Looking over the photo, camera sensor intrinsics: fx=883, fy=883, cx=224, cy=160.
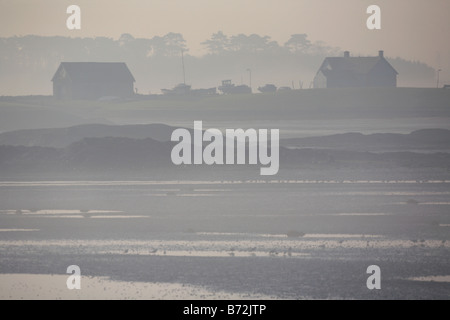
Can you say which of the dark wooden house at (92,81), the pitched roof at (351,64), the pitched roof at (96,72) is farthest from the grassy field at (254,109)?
the pitched roof at (351,64)

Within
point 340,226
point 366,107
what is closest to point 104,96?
point 366,107

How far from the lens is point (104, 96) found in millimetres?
107750

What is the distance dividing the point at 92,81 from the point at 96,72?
74.0 inches

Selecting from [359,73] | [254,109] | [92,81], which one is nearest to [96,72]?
[92,81]

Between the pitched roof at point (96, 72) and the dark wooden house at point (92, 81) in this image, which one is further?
the pitched roof at point (96, 72)

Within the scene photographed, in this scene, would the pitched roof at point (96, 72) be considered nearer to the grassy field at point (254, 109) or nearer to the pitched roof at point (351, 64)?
the grassy field at point (254, 109)

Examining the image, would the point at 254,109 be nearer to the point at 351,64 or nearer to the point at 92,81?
the point at 92,81

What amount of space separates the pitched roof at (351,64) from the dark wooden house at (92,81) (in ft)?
83.4

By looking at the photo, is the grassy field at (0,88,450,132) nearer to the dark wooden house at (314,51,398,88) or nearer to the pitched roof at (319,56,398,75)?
the dark wooden house at (314,51,398,88)

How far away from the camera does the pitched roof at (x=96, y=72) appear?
358 ft

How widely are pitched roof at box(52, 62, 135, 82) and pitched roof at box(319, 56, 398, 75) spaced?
25.5 metres

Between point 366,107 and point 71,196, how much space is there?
57.4 m

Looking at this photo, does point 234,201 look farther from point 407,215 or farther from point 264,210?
point 407,215
